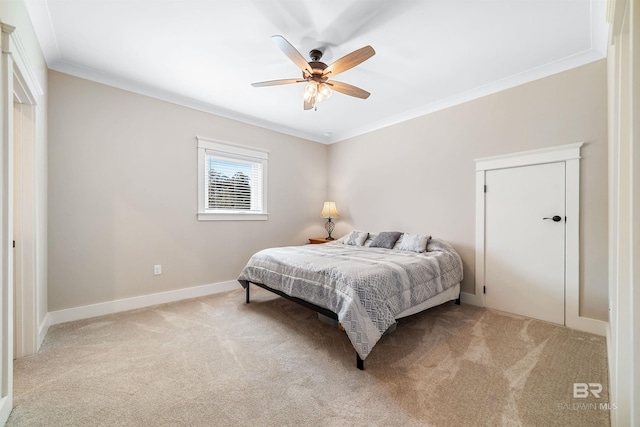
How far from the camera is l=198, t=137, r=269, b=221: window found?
3668mm

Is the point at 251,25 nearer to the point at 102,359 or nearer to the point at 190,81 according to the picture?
the point at 190,81

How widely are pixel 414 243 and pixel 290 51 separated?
2.57m

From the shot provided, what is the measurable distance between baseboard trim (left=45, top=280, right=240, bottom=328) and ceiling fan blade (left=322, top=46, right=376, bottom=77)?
10.2 feet

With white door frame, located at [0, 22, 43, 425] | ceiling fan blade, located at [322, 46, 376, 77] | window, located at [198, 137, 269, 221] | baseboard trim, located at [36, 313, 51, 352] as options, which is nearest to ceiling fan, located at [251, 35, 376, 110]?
ceiling fan blade, located at [322, 46, 376, 77]

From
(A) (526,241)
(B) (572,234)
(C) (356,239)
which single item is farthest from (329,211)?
(B) (572,234)

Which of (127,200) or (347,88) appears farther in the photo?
(127,200)

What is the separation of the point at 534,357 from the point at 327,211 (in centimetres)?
333

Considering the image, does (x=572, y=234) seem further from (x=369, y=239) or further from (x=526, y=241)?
(x=369, y=239)

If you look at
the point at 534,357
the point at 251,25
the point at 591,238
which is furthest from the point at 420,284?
the point at 251,25

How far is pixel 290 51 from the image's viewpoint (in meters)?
1.96

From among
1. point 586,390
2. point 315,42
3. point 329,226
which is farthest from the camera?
point 329,226

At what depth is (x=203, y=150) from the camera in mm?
3645

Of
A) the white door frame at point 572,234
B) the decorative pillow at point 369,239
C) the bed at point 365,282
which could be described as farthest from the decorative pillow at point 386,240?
the white door frame at point 572,234

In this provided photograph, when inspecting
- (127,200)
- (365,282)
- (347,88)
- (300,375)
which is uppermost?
(347,88)
